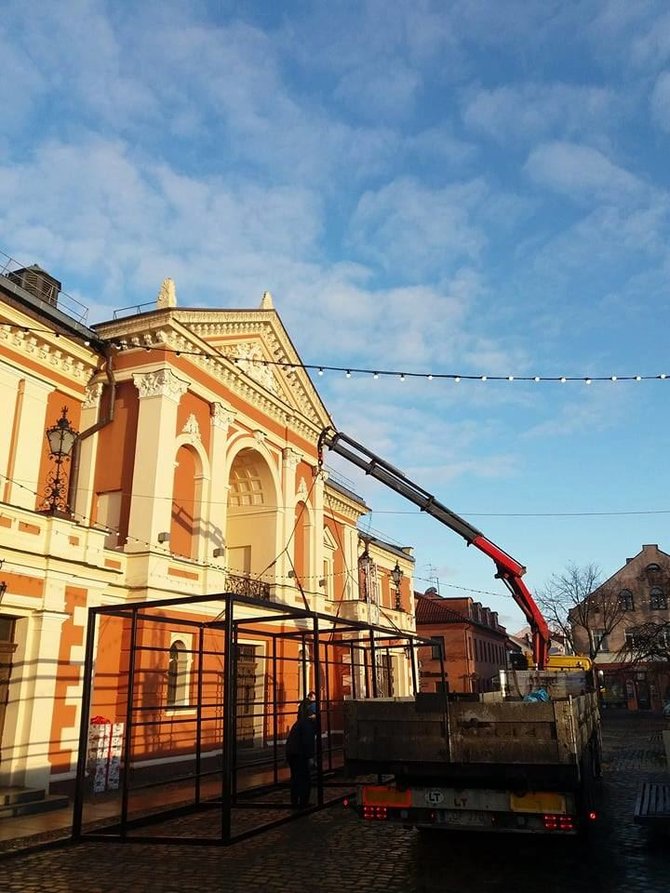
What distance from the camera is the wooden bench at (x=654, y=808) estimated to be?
8133mm

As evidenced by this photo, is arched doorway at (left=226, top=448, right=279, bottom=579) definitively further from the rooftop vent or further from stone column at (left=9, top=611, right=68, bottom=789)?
stone column at (left=9, top=611, right=68, bottom=789)

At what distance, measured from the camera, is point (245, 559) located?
23.5 metres

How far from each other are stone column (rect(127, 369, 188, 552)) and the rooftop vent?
3500mm

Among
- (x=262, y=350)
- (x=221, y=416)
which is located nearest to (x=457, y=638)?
(x=262, y=350)

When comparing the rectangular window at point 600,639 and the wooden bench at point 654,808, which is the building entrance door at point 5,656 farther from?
the rectangular window at point 600,639

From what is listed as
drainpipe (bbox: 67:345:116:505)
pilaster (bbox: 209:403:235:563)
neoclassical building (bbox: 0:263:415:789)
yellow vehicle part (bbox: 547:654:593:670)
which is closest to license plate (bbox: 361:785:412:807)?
neoclassical building (bbox: 0:263:415:789)

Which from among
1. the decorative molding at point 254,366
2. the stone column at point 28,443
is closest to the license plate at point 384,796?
the stone column at point 28,443

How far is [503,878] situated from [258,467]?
17215 millimetres

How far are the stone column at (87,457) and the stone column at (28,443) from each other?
1536 millimetres

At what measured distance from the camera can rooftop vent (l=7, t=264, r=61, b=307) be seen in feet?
62.2

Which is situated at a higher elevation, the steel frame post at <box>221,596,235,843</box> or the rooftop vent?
the rooftop vent

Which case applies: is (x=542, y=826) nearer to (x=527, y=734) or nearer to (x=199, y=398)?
(x=527, y=734)

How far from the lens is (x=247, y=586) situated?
2103cm

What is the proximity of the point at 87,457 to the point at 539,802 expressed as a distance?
47.5ft
